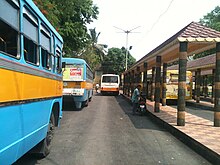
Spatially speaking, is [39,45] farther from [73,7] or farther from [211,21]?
[211,21]

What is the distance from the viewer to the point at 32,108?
16.4ft

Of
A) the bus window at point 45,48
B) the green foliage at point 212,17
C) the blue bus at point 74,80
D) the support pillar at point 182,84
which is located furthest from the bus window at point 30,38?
the green foliage at point 212,17

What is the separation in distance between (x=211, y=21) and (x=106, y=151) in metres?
48.5

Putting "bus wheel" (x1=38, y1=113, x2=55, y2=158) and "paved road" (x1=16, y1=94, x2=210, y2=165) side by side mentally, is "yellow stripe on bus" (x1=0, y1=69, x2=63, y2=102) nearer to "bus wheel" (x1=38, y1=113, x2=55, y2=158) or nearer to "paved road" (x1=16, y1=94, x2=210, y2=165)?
"bus wheel" (x1=38, y1=113, x2=55, y2=158)

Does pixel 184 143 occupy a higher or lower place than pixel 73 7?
lower

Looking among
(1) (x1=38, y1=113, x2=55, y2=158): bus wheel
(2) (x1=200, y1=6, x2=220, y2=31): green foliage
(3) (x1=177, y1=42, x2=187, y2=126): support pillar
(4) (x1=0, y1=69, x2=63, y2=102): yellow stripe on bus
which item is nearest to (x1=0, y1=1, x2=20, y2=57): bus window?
(4) (x1=0, y1=69, x2=63, y2=102): yellow stripe on bus

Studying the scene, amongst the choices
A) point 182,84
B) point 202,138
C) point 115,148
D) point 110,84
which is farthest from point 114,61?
point 115,148

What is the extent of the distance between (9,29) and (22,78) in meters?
0.70

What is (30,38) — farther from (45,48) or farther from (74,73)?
(74,73)

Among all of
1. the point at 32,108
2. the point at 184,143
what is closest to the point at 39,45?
the point at 32,108

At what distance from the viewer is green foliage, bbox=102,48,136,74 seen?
218 ft

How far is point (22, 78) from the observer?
4.37m

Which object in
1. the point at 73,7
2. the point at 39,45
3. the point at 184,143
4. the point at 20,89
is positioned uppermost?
the point at 73,7

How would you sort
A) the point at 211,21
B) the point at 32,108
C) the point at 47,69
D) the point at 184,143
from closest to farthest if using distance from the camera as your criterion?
the point at 32,108
the point at 47,69
the point at 184,143
the point at 211,21
